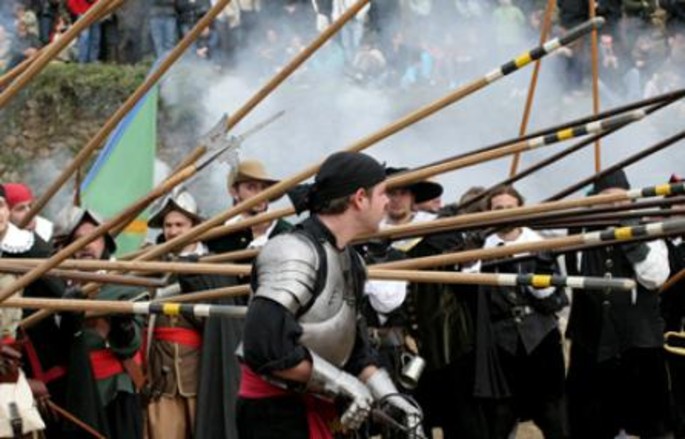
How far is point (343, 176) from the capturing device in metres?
7.11

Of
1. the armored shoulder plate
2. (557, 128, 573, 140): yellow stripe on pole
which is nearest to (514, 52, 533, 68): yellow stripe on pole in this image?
(557, 128, 573, 140): yellow stripe on pole

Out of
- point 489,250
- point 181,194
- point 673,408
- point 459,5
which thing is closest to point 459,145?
point 459,5

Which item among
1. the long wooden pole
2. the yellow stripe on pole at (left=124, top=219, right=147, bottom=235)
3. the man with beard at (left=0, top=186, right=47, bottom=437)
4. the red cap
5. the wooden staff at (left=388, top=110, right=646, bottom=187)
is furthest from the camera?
the yellow stripe on pole at (left=124, top=219, right=147, bottom=235)

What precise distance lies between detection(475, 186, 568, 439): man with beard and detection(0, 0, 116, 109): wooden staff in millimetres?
2772

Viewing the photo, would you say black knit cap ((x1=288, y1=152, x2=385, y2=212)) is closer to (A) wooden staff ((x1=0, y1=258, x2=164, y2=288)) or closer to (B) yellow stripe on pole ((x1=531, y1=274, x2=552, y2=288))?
(B) yellow stripe on pole ((x1=531, y1=274, x2=552, y2=288))

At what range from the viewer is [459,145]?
1848 cm

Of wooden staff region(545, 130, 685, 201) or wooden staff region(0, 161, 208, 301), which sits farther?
wooden staff region(545, 130, 685, 201)

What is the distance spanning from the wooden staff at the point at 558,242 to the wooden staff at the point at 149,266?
594 millimetres

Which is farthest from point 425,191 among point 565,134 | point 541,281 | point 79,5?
point 79,5

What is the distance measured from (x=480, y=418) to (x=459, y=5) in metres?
9.67

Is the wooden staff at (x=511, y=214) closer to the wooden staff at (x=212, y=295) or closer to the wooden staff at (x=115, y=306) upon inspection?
the wooden staff at (x=212, y=295)

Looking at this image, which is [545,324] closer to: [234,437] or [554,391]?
[554,391]

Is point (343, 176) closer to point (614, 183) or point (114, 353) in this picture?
point (114, 353)

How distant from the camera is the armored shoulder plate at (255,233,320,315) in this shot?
692cm
